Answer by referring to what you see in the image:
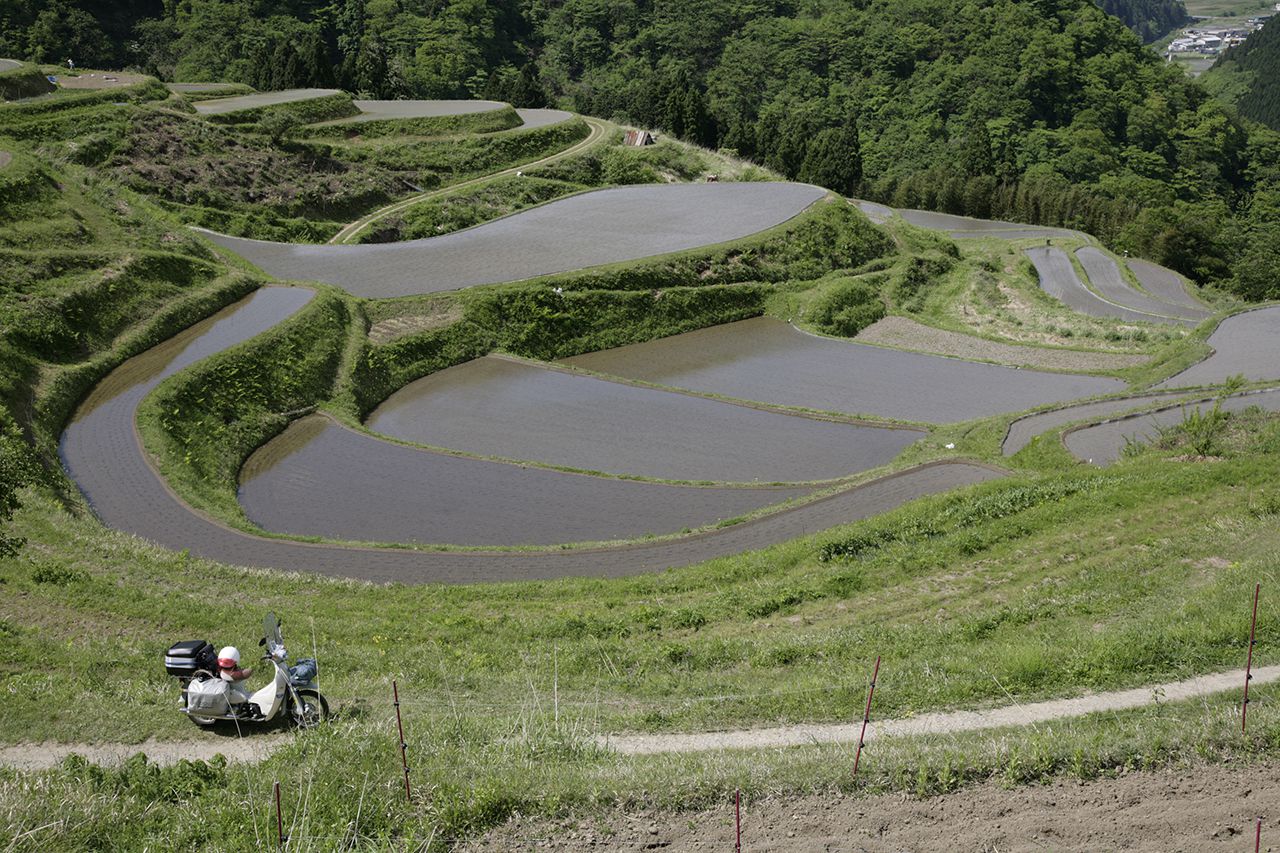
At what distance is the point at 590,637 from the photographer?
627 inches

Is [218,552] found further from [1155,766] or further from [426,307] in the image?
[426,307]

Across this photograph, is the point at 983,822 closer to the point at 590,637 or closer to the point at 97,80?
the point at 590,637

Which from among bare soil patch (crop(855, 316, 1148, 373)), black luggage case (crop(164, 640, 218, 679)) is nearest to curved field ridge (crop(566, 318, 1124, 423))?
bare soil patch (crop(855, 316, 1148, 373))

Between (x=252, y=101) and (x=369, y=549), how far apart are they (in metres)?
52.1

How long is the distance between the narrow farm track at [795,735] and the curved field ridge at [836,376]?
20437 millimetres

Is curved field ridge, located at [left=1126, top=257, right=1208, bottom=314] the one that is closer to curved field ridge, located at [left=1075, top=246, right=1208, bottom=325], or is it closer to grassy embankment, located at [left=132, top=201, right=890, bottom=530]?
curved field ridge, located at [left=1075, top=246, right=1208, bottom=325]

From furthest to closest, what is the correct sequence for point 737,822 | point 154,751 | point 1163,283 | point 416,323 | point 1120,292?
point 1163,283
point 1120,292
point 416,323
point 154,751
point 737,822

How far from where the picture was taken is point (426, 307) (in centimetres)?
3912

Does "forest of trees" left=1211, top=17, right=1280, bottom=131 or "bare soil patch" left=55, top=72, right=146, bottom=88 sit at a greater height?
"forest of trees" left=1211, top=17, right=1280, bottom=131

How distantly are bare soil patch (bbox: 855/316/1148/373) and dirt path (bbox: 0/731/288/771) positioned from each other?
33.2 m

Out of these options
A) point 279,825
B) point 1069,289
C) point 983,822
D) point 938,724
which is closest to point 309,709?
point 279,825

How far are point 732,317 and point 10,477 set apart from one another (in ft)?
114

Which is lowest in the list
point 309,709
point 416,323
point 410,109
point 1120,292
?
point 1120,292

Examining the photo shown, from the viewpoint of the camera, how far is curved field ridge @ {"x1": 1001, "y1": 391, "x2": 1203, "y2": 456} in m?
28.5
